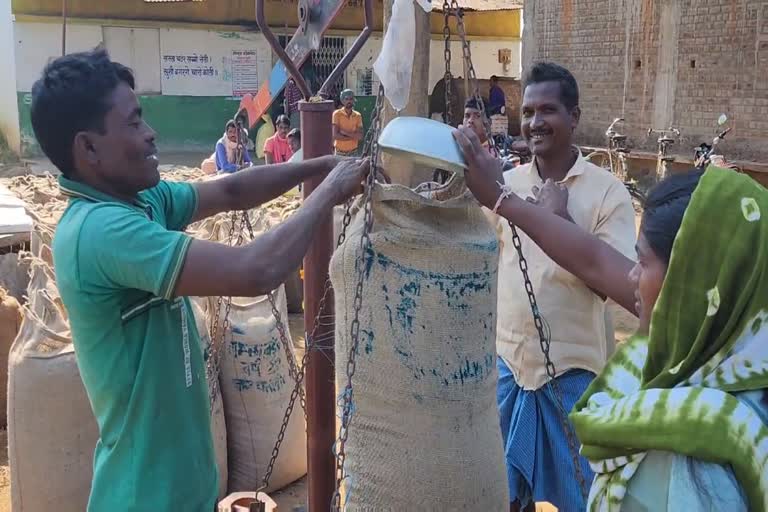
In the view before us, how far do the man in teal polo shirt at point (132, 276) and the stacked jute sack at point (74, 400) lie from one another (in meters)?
1.25

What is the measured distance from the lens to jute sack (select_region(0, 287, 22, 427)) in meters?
3.98

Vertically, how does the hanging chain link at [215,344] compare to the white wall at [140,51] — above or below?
below

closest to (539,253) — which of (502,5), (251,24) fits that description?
(502,5)

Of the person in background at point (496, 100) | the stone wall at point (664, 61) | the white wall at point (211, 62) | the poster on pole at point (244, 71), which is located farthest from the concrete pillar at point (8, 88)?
the stone wall at point (664, 61)

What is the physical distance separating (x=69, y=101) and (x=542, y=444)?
1593mm

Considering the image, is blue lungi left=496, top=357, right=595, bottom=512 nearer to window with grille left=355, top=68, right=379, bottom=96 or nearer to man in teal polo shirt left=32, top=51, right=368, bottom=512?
man in teal polo shirt left=32, top=51, right=368, bottom=512

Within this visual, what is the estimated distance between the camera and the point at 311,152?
2268mm

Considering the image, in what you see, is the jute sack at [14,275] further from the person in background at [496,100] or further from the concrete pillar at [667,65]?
the person in background at [496,100]

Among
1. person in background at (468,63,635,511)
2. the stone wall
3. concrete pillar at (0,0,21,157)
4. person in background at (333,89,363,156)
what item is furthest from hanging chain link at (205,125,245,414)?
concrete pillar at (0,0,21,157)

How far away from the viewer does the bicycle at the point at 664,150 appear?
952 cm

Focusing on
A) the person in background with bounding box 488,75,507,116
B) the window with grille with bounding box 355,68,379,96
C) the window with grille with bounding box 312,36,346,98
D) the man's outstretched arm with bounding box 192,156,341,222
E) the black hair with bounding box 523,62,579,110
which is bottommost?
the man's outstretched arm with bounding box 192,156,341,222

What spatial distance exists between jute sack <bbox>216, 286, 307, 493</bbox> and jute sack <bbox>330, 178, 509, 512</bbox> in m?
1.47

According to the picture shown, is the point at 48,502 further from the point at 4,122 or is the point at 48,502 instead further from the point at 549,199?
the point at 4,122

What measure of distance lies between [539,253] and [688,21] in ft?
28.4
